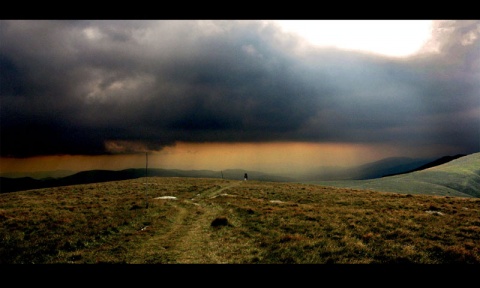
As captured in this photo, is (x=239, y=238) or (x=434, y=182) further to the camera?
(x=434, y=182)

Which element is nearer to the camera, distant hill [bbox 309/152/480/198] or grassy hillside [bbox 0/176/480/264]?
grassy hillside [bbox 0/176/480/264]

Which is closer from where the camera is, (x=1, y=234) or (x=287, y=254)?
(x=287, y=254)

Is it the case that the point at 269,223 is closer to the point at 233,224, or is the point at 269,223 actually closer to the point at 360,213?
the point at 233,224

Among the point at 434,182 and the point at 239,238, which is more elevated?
the point at 239,238

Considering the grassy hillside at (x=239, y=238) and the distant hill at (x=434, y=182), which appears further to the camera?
the distant hill at (x=434, y=182)

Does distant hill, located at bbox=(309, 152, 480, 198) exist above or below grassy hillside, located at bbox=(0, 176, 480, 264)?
below

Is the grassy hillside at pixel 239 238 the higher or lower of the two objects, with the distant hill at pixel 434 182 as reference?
higher
